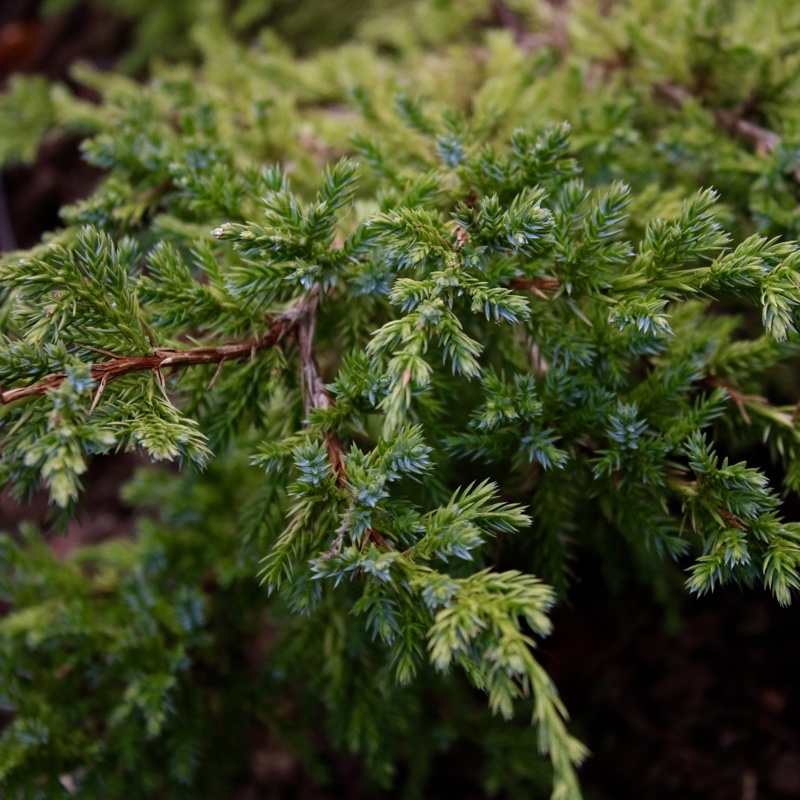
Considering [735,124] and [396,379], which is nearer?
[396,379]

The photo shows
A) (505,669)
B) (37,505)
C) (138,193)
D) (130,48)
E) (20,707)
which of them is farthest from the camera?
(130,48)

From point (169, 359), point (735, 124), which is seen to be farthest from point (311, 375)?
point (735, 124)

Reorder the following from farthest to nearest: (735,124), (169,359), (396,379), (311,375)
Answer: (735,124)
(311,375)
(169,359)
(396,379)

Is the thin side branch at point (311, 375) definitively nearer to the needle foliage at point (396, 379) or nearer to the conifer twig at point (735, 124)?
the needle foliage at point (396, 379)

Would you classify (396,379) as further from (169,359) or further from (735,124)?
(735,124)

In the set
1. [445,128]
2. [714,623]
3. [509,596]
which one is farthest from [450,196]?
[714,623]

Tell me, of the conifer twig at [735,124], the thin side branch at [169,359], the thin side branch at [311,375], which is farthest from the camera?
the conifer twig at [735,124]

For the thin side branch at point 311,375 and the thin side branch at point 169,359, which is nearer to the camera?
the thin side branch at point 169,359

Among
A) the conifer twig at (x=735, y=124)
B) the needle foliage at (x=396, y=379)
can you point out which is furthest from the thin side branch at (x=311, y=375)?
the conifer twig at (x=735, y=124)

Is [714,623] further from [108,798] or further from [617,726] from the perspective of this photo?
[108,798]

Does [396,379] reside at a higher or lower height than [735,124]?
higher

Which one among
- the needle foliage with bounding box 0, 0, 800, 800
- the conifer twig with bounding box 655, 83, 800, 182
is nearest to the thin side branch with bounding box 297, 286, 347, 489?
the needle foliage with bounding box 0, 0, 800, 800
